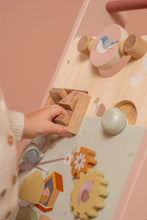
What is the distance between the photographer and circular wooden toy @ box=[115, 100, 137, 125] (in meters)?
0.44

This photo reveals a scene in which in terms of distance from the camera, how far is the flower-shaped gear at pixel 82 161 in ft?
1.46

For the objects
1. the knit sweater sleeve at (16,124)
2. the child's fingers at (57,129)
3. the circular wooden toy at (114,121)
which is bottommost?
the knit sweater sleeve at (16,124)

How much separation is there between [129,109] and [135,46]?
11 cm

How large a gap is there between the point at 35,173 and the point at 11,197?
0.55ft

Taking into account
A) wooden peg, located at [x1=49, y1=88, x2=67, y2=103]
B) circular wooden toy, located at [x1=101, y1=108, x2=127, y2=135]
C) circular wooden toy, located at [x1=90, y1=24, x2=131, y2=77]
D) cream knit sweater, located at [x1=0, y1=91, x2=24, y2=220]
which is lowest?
cream knit sweater, located at [x1=0, y1=91, x2=24, y2=220]

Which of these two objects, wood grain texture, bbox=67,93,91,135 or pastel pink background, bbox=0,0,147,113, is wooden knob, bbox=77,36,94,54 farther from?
pastel pink background, bbox=0,0,147,113

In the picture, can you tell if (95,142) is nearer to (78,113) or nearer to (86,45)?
(78,113)

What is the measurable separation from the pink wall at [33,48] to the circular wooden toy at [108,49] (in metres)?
0.52

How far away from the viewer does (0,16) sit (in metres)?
1.01

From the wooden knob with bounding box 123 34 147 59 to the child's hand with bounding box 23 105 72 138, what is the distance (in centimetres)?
17

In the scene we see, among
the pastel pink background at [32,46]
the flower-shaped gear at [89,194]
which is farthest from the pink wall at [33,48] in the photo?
the flower-shaped gear at [89,194]

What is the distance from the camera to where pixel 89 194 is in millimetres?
406

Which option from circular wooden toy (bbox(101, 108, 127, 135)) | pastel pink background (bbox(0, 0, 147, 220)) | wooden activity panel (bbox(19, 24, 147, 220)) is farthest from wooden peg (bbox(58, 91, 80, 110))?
pastel pink background (bbox(0, 0, 147, 220))

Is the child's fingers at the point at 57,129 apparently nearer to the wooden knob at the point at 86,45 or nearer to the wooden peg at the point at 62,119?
the wooden peg at the point at 62,119
